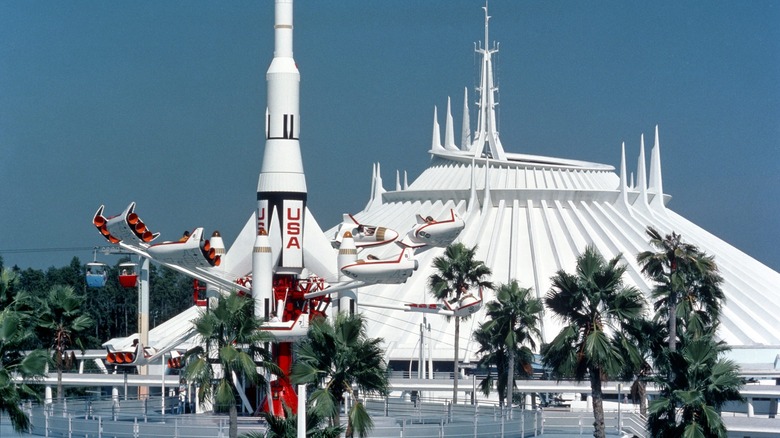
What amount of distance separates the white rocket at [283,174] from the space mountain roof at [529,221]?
24.1m

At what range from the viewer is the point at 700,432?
39969 millimetres

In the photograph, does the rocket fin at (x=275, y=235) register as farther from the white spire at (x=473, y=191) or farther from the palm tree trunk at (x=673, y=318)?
the white spire at (x=473, y=191)

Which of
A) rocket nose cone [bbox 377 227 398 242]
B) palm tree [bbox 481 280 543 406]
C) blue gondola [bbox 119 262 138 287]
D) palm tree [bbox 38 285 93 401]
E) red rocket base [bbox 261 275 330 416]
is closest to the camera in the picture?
red rocket base [bbox 261 275 330 416]

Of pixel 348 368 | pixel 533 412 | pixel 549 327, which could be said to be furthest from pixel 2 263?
pixel 348 368

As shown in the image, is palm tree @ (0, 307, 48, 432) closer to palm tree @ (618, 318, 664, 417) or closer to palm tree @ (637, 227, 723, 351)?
palm tree @ (618, 318, 664, 417)

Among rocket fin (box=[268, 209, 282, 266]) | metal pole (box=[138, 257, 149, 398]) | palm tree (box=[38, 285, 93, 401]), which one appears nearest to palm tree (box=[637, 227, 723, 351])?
rocket fin (box=[268, 209, 282, 266])

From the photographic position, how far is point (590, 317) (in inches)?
1880

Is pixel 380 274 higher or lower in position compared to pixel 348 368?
higher

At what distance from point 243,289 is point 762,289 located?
42.9 m

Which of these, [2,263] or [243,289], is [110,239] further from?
[2,263]

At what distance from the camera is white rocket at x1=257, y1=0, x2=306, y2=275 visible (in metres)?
57.8

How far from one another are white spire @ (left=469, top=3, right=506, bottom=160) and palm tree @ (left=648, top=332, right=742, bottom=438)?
5890cm

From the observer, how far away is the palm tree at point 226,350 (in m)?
42.2

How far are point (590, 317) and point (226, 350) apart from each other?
12146 millimetres
